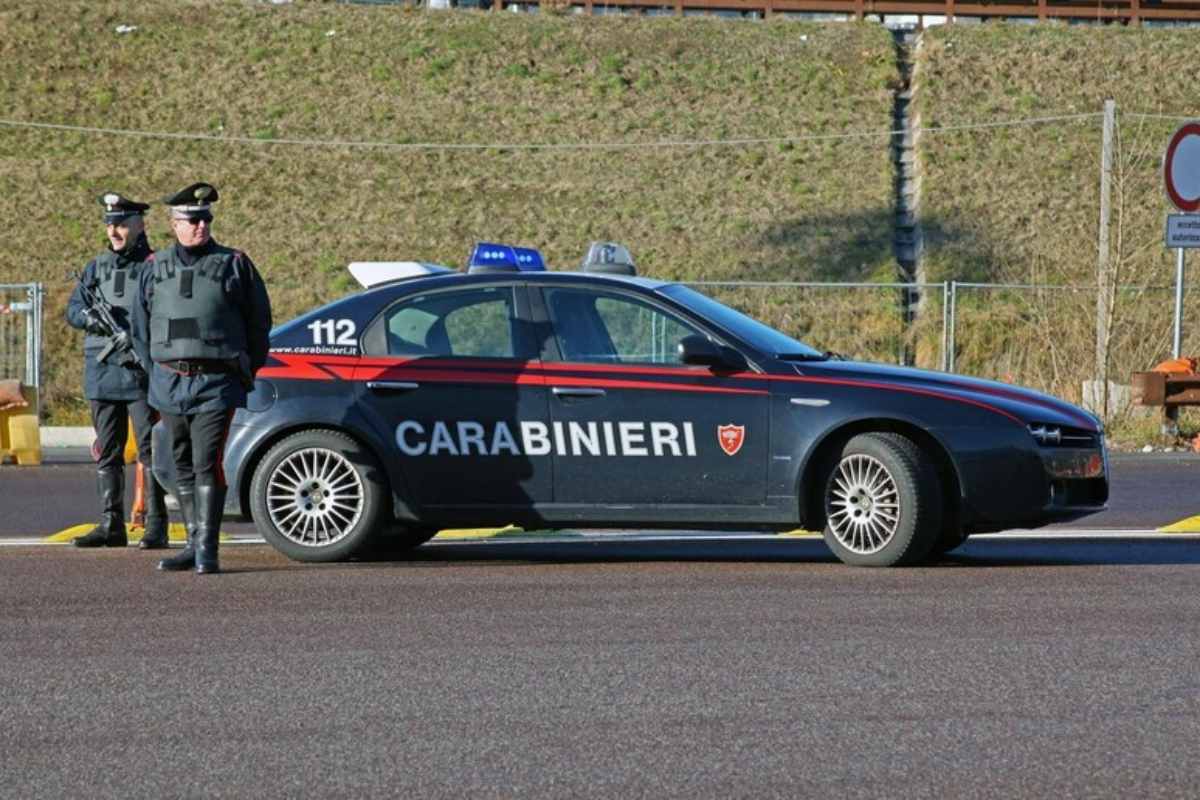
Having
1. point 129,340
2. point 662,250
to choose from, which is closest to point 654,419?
point 129,340

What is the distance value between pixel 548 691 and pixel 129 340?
5.05 meters

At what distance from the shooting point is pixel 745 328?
10719 mm

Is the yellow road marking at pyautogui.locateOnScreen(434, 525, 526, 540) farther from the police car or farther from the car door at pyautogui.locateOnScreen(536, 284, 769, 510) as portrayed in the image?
the car door at pyautogui.locateOnScreen(536, 284, 769, 510)

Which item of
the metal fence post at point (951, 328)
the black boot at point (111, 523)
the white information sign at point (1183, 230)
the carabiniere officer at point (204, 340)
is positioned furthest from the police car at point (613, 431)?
the metal fence post at point (951, 328)

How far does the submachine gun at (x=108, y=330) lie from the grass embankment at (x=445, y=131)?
23662 millimetres

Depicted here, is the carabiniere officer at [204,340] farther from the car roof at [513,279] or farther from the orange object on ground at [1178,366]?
the orange object on ground at [1178,366]

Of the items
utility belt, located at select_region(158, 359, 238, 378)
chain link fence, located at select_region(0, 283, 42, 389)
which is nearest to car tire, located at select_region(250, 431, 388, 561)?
utility belt, located at select_region(158, 359, 238, 378)

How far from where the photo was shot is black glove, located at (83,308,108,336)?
11.3 metres

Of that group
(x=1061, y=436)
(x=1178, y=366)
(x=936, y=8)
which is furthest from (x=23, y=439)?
(x=936, y=8)

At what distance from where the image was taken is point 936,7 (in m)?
51.3

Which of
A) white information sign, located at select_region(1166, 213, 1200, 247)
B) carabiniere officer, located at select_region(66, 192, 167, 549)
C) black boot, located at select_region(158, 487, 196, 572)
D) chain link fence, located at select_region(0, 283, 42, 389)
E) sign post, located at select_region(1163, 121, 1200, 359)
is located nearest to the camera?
black boot, located at select_region(158, 487, 196, 572)

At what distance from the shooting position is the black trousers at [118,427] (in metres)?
11.5

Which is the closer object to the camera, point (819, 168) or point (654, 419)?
point (654, 419)

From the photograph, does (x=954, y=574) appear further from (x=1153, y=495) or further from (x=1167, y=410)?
(x=1167, y=410)
